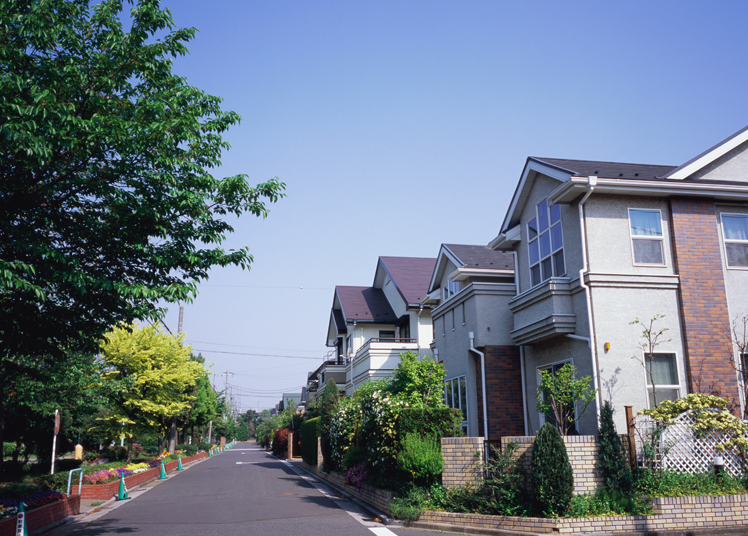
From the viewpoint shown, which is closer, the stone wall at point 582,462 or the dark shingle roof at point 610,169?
the stone wall at point 582,462

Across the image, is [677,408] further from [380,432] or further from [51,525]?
[51,525]

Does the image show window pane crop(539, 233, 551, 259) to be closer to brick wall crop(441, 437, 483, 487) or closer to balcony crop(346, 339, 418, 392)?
brick wall crop(441, 437, 483, 487)

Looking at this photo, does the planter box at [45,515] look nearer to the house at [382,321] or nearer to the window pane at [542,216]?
the window pane at [542,216]

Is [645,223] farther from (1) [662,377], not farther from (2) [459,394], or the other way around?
(2) [459,394]

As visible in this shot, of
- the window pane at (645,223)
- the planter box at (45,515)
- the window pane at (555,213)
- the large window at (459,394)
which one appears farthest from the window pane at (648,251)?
the planter box at (45,515)

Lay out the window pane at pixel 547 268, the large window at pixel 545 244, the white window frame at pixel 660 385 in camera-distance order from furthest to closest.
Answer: the window pane at pixel 547 268, the large window at pixel 545 244, the white window frame at pixel 660 385

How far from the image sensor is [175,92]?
34.4ft

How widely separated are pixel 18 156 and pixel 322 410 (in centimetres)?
2134

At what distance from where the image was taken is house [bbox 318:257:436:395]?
99.3 ft

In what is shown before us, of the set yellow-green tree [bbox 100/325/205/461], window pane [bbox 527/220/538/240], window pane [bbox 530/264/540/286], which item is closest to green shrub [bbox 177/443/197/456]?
yellow-green tree [bbox 100/325/205/461]

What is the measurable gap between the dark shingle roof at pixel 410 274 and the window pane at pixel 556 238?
54.1 feet

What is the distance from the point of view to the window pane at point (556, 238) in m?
15.6

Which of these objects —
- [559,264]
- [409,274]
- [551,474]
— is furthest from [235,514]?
[409,274]

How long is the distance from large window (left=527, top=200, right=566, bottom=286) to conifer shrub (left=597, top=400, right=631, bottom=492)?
4.53 meters
